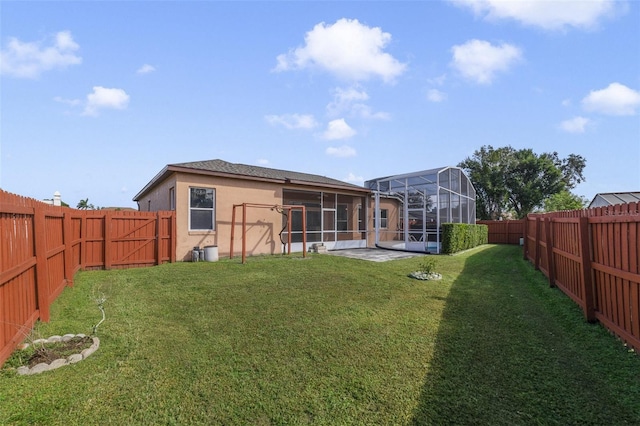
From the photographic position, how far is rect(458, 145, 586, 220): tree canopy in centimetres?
2639

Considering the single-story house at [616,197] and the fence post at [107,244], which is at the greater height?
the single-story house at [616,197]

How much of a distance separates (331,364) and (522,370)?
183 cm

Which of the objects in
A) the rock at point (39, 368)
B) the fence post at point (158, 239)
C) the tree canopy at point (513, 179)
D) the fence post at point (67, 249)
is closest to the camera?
the rock at point (39, 368)

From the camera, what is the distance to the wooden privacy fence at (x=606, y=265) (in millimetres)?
3162

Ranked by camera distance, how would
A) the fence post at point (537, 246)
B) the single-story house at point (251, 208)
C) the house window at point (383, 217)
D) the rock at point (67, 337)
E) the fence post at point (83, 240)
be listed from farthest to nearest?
the house window at point (383, 217) < the single-story house at point (251, 208) < the fence post at point (537, 246) < the fence post at point (83, 240) < the rock at point (67, 337)

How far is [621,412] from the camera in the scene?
2.21m

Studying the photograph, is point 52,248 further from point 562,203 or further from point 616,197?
point 562,203

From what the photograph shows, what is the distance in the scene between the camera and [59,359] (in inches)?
115

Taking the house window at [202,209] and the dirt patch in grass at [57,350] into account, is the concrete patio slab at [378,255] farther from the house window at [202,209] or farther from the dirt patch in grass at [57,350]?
the dirt patch in grass at [57,350]

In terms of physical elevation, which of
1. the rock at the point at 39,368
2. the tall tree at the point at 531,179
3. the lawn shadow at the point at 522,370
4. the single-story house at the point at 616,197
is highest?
the tall tree at the point at 531,179

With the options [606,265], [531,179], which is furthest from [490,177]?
A: [606,265]

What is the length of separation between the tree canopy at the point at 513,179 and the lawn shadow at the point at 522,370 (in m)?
24.9

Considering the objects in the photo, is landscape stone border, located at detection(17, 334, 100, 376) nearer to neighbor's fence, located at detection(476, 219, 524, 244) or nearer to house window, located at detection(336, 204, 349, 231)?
house window, located at detection(336, 204, 349, 231)

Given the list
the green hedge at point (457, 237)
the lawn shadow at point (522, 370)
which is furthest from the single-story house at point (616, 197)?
the lawn shadow at point (522, 370)
